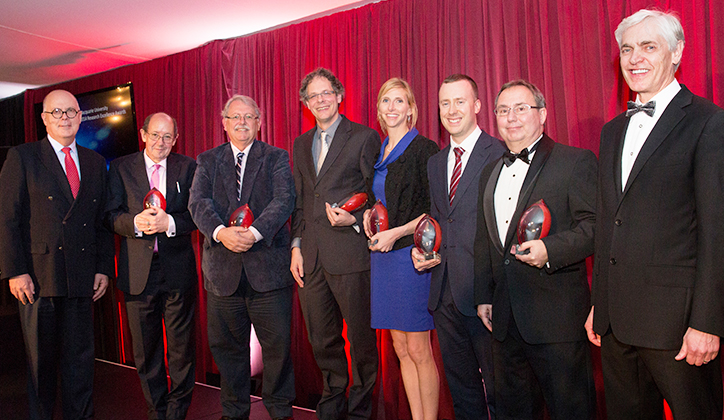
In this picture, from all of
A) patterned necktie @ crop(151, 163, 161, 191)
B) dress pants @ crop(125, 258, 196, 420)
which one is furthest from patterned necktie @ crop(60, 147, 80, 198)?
dress pants @ crop(125, 258, 196, 420)

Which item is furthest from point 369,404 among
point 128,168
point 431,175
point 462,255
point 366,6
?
point 366,6

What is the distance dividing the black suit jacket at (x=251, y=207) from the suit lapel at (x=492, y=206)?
1326 mm

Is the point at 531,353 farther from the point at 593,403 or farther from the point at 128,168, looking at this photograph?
the point at 128,168

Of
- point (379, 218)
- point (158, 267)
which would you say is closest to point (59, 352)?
point (158, 267)

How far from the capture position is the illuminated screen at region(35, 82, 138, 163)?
16.5ft

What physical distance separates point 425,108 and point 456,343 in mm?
1758

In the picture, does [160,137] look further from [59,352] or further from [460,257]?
[460,257]

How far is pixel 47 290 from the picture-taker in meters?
3.10

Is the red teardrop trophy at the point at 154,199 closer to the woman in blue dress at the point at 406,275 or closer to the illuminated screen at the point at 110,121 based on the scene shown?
the woman in blue dress at the point at 406,275

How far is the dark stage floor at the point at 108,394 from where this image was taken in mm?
3699

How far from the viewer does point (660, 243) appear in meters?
1.74

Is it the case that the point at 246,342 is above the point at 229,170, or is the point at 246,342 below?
below

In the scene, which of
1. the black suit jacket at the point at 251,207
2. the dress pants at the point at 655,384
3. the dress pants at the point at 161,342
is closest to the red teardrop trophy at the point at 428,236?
the dress pants at the point at 655,384

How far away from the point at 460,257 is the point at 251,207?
1.40 m
